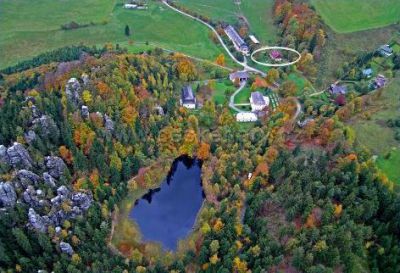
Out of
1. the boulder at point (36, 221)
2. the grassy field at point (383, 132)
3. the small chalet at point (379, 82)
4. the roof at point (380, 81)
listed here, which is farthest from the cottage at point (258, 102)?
the boulder at point (36, 221)

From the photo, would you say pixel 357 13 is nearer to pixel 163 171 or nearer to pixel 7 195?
pixel 163 171

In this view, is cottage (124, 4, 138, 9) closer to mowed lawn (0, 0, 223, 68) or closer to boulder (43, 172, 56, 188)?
mowed lawn (0, 0, 223, 68)

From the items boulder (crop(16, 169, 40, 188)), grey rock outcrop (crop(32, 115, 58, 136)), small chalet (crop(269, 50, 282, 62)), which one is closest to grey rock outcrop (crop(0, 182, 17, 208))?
boulder (crop(16, 169, 40, 188))

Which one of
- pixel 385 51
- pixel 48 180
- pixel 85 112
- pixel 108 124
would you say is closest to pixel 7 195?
pixel 48 180

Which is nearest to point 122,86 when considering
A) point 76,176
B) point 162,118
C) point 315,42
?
point 162,118

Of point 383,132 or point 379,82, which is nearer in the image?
point 383,132

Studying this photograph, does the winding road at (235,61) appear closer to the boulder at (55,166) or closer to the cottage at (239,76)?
the cottage at (239,76)
